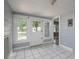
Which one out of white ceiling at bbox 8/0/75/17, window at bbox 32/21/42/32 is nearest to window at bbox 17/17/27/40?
window at bbox 32/21/42/32

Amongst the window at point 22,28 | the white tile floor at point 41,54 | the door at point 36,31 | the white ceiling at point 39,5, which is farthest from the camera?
the door at point 36,31

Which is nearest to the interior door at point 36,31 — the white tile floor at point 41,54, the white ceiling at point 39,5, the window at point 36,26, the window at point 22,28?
the window at point 36,26

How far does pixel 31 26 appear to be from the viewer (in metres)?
4.89

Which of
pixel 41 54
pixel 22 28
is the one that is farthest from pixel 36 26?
pixel 41 54

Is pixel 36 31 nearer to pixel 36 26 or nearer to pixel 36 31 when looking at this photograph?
pixel 36 31

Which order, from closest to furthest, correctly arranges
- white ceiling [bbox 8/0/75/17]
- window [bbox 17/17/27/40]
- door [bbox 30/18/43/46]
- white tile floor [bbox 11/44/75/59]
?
white ceiling [bbox 8/0/75/17] → white tile floor [bbox 11/44/75/59] → window [bbox 17/17/27/40] → door [bbox 30/18/43/46]

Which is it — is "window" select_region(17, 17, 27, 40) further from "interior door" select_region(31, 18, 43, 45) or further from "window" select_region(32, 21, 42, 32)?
"window" select_region(32, 21, 42, 32)

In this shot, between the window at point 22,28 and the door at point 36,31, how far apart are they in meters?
0.55

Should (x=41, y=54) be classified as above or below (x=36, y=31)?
below

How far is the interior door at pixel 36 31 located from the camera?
198 inches

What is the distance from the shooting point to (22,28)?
4.49 meters

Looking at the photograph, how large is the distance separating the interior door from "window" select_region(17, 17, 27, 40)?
0.58 meters

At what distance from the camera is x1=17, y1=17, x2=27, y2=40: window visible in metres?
4.34

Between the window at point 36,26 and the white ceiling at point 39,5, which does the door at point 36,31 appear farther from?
the white ceiling at point 39,5
